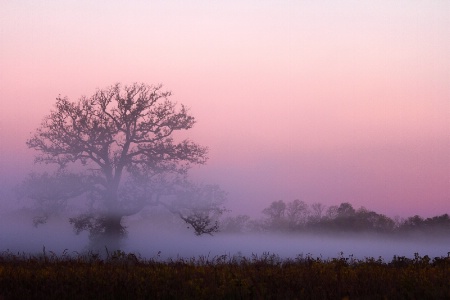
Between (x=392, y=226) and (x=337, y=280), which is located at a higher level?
(x=392, y=226)

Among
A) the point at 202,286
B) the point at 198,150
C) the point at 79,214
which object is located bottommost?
the point at 202,286

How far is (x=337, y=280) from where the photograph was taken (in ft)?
45.1

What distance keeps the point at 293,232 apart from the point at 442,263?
162ft

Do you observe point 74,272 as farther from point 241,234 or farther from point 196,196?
point 241,234

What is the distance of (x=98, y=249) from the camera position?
37.2 m

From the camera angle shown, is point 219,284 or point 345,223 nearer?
point 219,284

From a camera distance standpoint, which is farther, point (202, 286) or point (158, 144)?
point (158, 144)

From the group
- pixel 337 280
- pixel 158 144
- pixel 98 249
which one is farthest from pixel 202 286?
pixel 158 144

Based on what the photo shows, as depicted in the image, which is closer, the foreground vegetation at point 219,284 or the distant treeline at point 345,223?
the foreground vegetation at point 219,284

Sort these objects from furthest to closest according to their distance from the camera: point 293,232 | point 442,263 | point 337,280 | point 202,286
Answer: point 293,232
point 442,263
point 337,280
point 202,286

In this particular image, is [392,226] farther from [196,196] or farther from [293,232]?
[196,196]

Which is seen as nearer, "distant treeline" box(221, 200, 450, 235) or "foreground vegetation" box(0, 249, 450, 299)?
"foreground vegetation" box(0, 249, 450, 299)

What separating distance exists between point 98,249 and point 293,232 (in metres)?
34.5

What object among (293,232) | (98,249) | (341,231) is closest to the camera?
(98,249)
